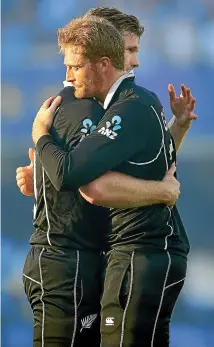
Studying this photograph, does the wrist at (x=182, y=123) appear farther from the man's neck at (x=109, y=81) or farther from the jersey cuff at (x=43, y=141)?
the jersey cuff at (x=43, y=141)

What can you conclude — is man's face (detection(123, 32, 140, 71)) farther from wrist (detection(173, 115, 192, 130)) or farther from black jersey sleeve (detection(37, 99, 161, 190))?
black jersey sleeve (detection(37, 99, 161, 190))

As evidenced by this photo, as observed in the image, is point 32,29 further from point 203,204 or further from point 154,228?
point 154,228

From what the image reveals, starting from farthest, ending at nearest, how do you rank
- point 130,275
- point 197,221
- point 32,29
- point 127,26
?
point 32,29 → point 197,221 → point 127,26 → point 130,275

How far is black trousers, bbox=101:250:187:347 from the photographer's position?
11.5ft

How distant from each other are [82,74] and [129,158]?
1.20 ft

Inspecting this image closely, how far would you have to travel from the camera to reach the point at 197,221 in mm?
6145

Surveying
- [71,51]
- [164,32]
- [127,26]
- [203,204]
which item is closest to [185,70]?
[164,32]

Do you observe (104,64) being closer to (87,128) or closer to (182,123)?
(87,128)

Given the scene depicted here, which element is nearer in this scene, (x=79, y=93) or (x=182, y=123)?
(x=79, y=93)

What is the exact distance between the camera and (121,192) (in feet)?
11.5

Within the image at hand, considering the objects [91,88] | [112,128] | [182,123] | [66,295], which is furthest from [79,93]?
[66,295]

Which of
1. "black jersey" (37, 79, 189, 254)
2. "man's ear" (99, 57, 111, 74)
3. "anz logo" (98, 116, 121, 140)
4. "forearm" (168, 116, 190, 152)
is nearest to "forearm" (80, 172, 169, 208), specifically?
"black jersey" (37, 79, 189, 254)

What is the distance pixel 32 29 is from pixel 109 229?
317cm

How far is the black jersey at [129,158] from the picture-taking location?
3471 mm
